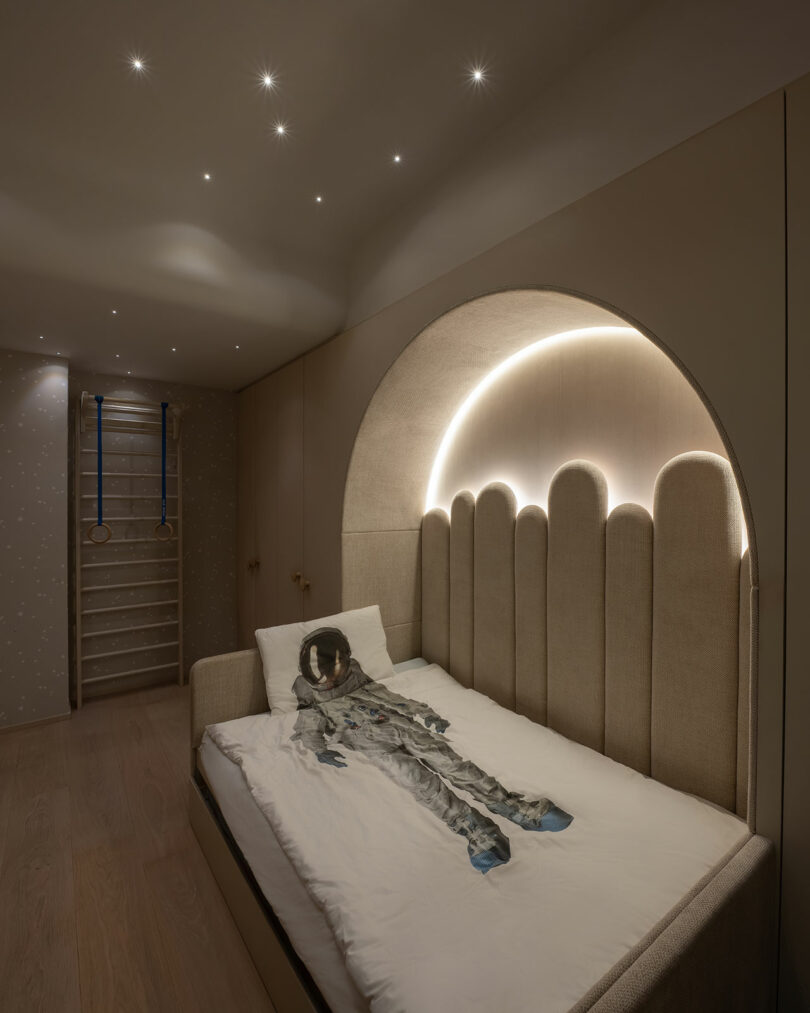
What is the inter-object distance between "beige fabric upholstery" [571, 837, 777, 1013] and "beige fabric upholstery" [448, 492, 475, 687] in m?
1.44

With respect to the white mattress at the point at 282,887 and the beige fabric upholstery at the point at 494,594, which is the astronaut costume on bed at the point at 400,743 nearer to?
the white mattress at the point at 282,887

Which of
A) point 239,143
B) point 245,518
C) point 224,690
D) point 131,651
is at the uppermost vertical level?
point 239,143

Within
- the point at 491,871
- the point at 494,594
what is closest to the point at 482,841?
the point at 491,871

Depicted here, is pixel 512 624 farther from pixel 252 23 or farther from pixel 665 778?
pixel 252 23

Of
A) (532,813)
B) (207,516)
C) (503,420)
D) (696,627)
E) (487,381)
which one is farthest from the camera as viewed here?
(207,516)

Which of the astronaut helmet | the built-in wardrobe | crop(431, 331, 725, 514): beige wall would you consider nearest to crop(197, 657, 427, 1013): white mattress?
the astronaut helmet

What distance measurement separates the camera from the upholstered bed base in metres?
0.92

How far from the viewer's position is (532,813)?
1513mm

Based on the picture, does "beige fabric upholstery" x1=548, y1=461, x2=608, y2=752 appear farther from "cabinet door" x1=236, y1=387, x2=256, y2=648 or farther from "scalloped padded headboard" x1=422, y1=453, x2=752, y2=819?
"cabinet door" x1=236, y1=387, x2=256, y2=648

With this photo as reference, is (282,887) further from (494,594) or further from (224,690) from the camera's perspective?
(494,594)

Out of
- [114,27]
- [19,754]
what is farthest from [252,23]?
[19,754]

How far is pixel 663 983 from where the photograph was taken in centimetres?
93

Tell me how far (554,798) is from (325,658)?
3.69 feet

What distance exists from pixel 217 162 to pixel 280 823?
7.65 ft
